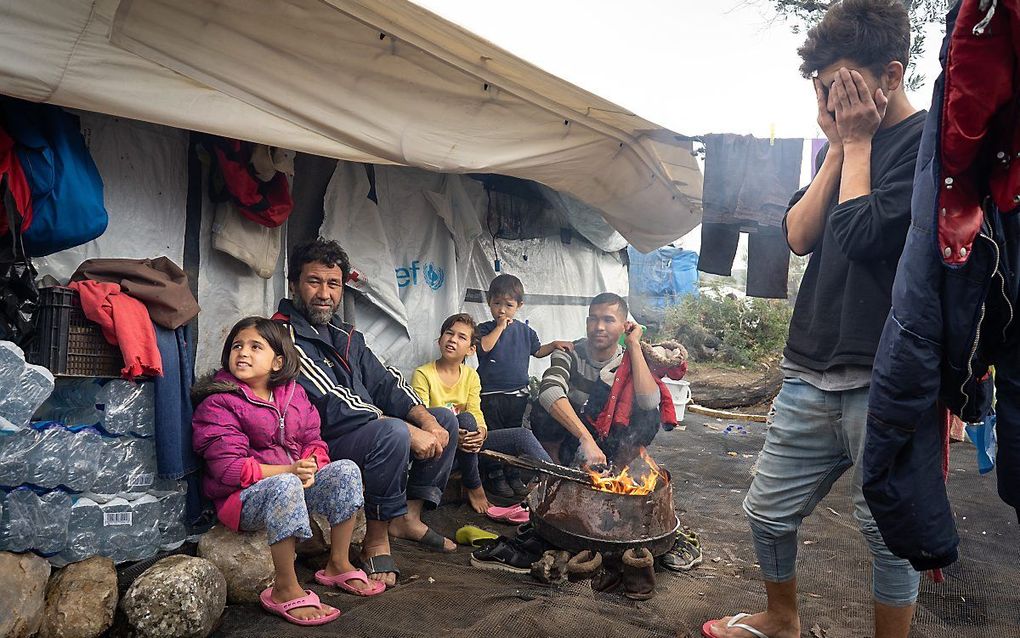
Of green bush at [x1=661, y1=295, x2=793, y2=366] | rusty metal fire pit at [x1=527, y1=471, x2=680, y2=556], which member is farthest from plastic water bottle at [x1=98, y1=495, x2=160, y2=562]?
green bush at [x1=661, y1=295, x2=793, y2=366]

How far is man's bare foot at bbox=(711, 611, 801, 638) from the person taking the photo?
103 inches

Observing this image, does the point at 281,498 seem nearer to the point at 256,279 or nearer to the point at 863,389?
the point at 256,279

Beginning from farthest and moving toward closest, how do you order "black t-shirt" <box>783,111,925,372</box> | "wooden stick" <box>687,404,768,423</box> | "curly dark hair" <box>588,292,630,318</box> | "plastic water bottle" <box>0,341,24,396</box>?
1. "wooden stick" <box>687,404,768,423</box>
2. "curly dark hair" <box>588,292,630,318</box>
3. "plastic water bottle" <box>0,341,24,396</box>
4. "black t-shirt" <box>783,111,925,372</box>

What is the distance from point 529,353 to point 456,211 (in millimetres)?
1357

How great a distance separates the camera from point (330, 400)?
11.8 ft

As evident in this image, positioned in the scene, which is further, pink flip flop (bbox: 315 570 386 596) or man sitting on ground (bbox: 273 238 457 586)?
man sitting on ground (bbox: 273 238 457 586)

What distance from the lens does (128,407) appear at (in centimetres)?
291

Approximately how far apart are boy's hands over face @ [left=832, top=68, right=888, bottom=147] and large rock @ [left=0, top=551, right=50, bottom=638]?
10.7 feet

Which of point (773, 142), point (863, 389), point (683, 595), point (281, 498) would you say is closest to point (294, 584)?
point (281, 498)

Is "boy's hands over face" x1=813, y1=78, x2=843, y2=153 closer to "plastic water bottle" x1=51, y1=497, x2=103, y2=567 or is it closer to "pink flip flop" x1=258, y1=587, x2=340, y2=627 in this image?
"pink flip flop" x1=258, y1=587, x2=340, y2=627

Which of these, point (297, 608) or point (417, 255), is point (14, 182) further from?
point (417, 255)

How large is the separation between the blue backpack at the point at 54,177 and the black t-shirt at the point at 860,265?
292 centimetres

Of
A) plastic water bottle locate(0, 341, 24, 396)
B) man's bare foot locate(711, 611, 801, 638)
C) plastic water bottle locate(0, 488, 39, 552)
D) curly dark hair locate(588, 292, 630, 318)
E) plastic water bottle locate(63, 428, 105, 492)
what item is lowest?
man's bare foot locate(711, 611, 801, 638)

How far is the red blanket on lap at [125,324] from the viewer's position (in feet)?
9.09
